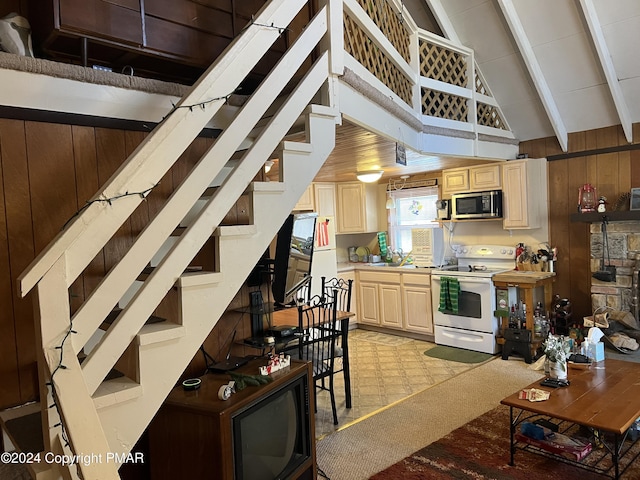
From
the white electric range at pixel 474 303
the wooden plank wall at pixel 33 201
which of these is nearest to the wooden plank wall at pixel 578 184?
the white electric range at pixel 474 303

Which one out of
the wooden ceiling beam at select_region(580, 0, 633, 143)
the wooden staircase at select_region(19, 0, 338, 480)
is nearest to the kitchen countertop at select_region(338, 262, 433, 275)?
the wooden ceiling beam at select_region(580, 0, 633, 143)

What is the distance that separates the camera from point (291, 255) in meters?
2.62

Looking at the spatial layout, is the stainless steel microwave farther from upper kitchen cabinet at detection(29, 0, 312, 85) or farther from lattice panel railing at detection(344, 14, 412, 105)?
upper kitchen cabinet at detection(29, 0, 312, 85)

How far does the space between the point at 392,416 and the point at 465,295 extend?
2.06 metres

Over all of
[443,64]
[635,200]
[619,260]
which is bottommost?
[619,260]

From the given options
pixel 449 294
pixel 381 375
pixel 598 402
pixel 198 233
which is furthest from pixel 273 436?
pixel 449 294

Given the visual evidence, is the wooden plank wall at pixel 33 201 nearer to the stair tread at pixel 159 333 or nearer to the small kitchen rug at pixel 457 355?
the stair tread at pixel 159 333

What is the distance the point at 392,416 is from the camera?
3461mm

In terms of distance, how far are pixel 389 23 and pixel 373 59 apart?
0.61 meters

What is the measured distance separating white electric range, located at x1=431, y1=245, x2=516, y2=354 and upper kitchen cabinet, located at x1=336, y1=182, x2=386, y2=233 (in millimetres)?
1393

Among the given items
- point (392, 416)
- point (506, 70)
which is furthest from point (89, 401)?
point (506, 70)

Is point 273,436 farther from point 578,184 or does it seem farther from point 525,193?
point 578,184

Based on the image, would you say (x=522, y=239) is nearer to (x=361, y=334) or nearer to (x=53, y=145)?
(x=361, y=334)

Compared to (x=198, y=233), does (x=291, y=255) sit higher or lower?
lower
